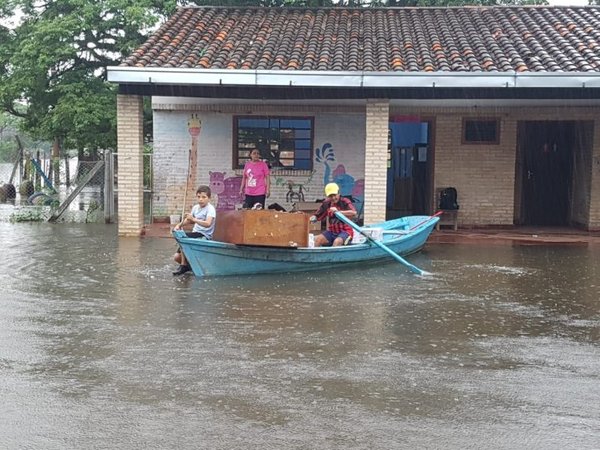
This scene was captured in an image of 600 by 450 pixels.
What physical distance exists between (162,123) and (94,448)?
43.8ft

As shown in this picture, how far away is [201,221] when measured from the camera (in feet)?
34.0

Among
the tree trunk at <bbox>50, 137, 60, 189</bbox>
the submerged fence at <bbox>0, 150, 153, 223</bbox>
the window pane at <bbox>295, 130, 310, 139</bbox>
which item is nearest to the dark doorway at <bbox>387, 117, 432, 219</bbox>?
the window pane at <bbox>295, 130, 310, 139</bbox>

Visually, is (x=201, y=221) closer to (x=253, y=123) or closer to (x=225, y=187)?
(x=225, y=187)

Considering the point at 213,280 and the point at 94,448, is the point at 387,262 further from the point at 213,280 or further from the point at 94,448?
the point at 94,448

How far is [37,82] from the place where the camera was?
2172 cm

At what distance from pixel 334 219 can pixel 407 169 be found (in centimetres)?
Result: 827

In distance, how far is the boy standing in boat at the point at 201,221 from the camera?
1027 centimetres

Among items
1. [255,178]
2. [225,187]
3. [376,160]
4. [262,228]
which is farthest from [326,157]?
[262,228]

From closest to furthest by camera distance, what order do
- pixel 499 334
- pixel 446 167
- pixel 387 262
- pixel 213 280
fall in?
1. pixel 499 334
2. pixel 213 280
3. pixel 387 262
4. pixel 446 167

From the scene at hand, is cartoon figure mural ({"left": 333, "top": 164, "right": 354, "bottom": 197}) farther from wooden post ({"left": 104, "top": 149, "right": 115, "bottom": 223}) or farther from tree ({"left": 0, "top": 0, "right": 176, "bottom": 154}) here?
tree ({"left": 0, "top": 0, "right": 176, "bottom": 154})

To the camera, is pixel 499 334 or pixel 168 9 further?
pixel 168 9

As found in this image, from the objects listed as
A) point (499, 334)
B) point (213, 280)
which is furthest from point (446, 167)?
point (499, 334)

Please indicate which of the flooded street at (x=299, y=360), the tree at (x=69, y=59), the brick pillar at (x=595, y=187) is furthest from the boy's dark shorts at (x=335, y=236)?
the tree at (x=69, y=59)

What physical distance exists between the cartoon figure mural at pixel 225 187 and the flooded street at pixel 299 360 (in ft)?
21.1
